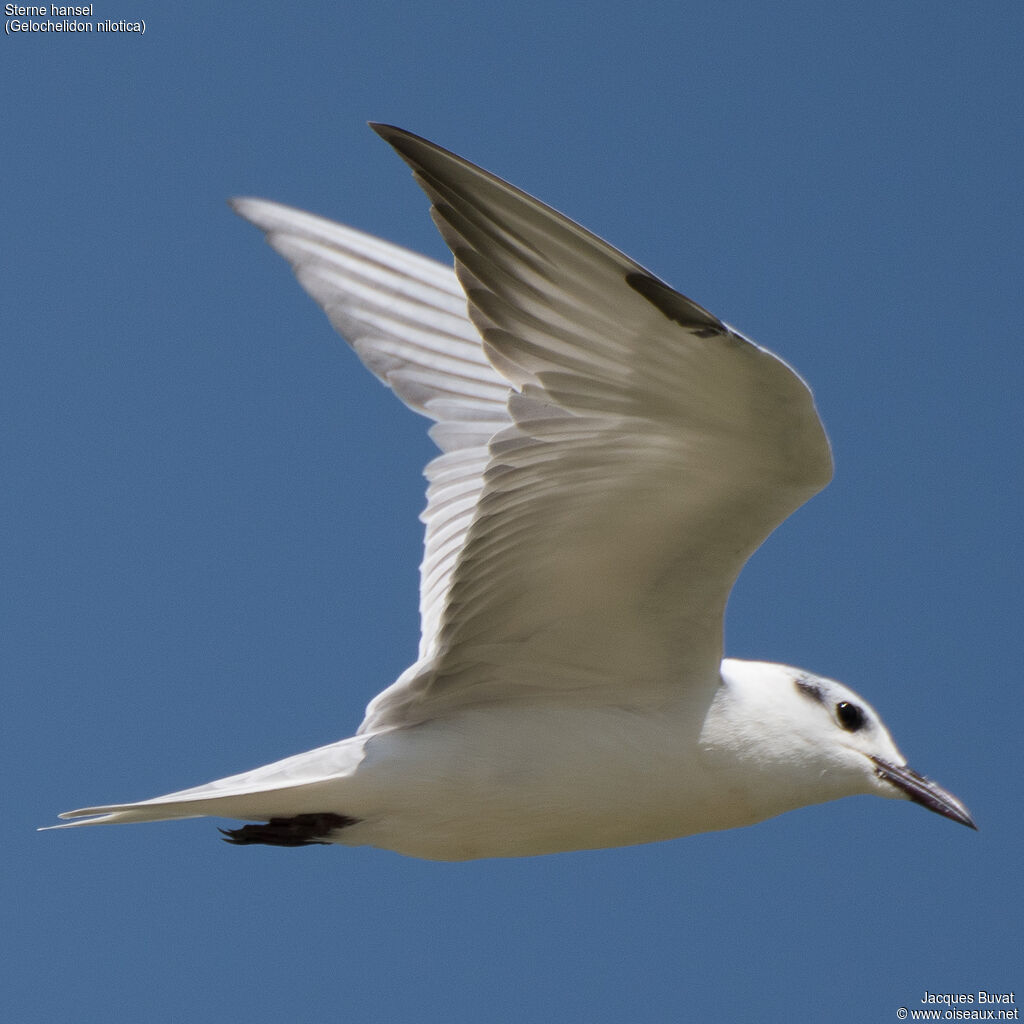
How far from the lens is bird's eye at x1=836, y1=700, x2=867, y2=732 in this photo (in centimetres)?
517

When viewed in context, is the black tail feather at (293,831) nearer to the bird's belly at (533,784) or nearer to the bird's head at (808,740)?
the bird's belly at (533,784)

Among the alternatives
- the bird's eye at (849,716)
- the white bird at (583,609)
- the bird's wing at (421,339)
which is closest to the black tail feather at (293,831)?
the white bird at (583,609)

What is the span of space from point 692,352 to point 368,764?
1.58 meters

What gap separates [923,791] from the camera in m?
5.17

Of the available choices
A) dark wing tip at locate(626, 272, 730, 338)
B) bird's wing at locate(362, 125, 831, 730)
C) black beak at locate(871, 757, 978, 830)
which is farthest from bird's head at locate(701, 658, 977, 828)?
dark wing tip at locate(626, 272, 730, 338)

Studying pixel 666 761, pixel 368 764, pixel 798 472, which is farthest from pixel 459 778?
pixel 798 472

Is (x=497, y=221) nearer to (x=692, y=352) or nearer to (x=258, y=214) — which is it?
(x=692, y=352)

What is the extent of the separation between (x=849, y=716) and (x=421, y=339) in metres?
1.97

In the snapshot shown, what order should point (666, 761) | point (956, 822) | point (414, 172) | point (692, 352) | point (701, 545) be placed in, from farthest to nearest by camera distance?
1. point (956, 822)
2. point (666, 761)
3. point (701, 545)
4. point (692, 352)
5. point (414, 172)

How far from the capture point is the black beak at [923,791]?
5.17 meters

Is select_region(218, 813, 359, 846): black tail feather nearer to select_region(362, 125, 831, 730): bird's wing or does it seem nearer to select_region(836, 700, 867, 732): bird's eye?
select_region(362, 125, 831, 730): bird's wing

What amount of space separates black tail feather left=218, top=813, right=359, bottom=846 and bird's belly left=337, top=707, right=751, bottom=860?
2.2 inches

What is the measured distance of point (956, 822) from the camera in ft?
17.1

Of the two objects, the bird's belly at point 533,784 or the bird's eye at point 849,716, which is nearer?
the bird's belly at point 533,784
